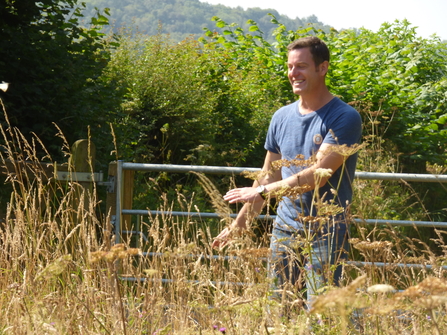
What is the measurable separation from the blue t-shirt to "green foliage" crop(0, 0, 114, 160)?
364cm

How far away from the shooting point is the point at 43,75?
6512 mm

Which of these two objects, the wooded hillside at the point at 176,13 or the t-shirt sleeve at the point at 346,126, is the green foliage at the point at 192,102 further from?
the wooded hillside at the point at 176,13

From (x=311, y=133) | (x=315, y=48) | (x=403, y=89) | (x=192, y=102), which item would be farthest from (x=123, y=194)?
(x=403, y=89)

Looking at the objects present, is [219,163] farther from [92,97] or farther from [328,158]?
[328,158]

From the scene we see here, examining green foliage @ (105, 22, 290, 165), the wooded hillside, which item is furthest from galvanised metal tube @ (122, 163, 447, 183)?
the wooded hillside

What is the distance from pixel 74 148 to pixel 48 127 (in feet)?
→ 6.64

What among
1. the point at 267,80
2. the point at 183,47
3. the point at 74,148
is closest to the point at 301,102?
the point at 74,148

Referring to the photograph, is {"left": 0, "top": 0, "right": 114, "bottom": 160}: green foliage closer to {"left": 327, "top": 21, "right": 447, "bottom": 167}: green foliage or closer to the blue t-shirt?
the blue t-shirt

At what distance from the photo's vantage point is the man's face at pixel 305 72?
10.4ft

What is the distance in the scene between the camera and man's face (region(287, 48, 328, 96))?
3162 mm

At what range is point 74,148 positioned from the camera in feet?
14.4

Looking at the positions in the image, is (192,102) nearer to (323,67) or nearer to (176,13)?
(323,67)

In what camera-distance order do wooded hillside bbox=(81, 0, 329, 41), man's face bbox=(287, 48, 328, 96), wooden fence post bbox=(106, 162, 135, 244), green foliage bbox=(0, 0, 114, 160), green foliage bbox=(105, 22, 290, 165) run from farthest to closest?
wooded hillside bbox=(81, 0, 329, 41)
green foliage bbox=(105, 22, 290, 165)
green foliage bbox=(0, 0, 114, 160)
wooden fence post bbox=(106, 162, 135, 244)
man's face bbox=(287, 48, 328, 96)

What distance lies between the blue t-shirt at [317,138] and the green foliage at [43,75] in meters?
3.64
